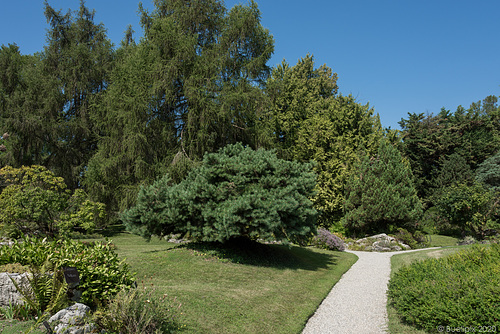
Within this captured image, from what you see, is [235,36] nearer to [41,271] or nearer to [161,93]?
[161,93]

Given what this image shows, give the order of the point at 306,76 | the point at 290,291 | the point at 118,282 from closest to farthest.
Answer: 1. the point at 118,282
2. the point at 290,291
3. the point at 306,76

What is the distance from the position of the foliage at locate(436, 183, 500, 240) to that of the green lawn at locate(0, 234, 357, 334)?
50.4 ft

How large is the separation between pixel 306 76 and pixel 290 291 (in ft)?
97.2

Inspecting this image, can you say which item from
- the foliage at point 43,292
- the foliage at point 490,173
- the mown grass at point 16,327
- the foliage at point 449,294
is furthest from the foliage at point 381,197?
the mown grass at point 16,327

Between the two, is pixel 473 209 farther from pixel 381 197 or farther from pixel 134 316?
pixel 134 316

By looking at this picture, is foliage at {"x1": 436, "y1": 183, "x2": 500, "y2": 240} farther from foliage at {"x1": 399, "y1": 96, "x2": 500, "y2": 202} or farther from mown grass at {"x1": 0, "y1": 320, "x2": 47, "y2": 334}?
mown grass at {"x1": 0, "y1": 320, "x2": 47, "y2": 334}

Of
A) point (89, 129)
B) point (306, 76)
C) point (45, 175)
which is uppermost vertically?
point (306, 76)

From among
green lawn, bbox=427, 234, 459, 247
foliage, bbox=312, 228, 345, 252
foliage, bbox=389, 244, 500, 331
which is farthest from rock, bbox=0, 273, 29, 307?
green lawn, bbox=427, 234, 459, 247

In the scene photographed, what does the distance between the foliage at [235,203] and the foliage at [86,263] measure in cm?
440

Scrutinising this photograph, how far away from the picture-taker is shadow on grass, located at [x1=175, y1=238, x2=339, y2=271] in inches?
445

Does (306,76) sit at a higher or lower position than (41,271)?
higher

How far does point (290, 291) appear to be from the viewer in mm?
8688

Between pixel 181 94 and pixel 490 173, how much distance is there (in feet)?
93.5

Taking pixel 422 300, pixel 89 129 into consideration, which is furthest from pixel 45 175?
pixel 422 300
